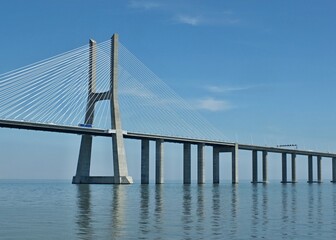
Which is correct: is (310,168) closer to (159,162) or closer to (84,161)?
(159,162)

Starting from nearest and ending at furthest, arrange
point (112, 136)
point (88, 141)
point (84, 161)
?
point (112, 136), point (88, 141), point (84, 161)

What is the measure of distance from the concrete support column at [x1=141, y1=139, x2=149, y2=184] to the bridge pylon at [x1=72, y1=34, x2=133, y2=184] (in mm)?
9124

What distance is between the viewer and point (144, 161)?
9569 cm

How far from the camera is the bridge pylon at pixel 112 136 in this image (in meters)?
80.2

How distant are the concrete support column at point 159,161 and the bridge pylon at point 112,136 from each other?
10.6m

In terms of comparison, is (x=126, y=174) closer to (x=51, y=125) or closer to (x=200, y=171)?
(x=51, y=125)

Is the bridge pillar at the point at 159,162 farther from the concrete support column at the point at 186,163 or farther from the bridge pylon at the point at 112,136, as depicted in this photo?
the bridge pylon at the point at 112,136

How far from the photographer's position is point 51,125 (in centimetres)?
7425

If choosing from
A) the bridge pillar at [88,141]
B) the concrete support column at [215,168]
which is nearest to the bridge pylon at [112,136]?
the bridge pillar at [88,141]

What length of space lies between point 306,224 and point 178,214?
7013mm

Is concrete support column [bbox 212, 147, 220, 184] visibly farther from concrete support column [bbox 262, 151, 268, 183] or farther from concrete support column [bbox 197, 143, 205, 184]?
concrete support column [bbox 262, 151, 268, 183]

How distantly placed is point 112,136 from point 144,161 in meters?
16.2

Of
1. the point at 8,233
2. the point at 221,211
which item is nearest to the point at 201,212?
the point at 221,211

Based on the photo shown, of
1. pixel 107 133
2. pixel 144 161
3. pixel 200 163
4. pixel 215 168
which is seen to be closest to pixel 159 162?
pixel 144 161
